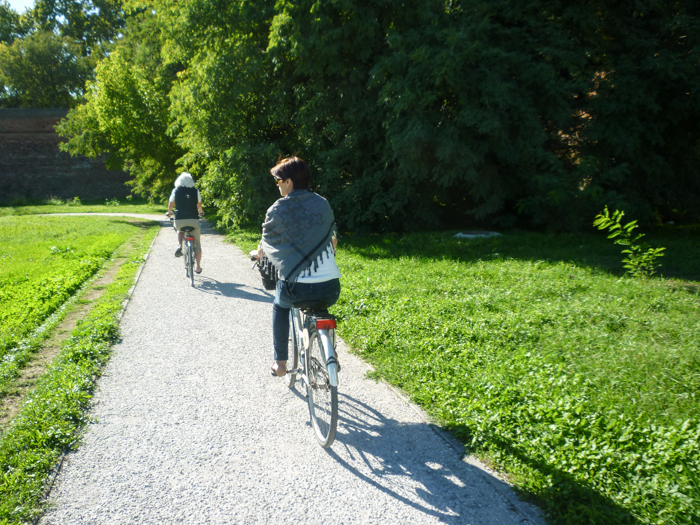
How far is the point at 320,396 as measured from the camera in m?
3.45

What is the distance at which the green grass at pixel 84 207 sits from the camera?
1088 inches

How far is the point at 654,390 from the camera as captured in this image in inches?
147

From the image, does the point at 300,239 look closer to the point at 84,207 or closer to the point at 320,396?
the point at 320,396

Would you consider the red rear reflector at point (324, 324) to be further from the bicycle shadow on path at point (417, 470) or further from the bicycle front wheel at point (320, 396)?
the bicycle shadow on path at point (417, 470)

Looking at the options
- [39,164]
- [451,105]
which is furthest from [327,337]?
[39,164]

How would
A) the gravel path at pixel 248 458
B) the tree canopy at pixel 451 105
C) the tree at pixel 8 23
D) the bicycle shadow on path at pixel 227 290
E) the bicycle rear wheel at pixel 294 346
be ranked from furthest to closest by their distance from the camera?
the tree at pixel 8 23
the tree canopy at pixel 451 105
the bicycle shadow on path at pixel 227 290
the bicycle rear wheel at pixel 294 346
the gravel path at pixel 248 458

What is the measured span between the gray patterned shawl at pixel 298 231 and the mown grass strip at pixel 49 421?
192cm

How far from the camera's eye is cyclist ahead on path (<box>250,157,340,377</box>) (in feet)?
11.1

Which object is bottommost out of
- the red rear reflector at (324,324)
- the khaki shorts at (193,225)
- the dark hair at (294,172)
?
the red rear reflector at (324,324)

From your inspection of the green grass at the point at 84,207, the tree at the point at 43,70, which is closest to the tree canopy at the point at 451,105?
the green grass at the point at 84,207

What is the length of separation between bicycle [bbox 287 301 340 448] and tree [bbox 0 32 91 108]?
47.6m

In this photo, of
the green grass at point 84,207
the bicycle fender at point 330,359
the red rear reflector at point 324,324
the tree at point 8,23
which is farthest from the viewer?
the tree at point 8,23

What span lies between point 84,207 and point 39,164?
8112 millimetres

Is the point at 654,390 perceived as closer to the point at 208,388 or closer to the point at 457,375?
the point at 457,375
